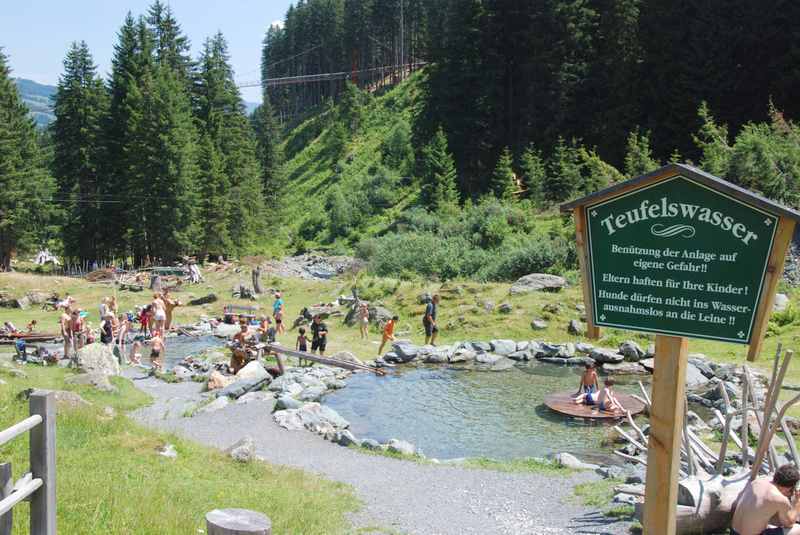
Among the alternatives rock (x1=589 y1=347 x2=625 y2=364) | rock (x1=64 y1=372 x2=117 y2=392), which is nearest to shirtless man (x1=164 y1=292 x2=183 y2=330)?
rock (x1=64 y1=372 x2=117 y2=392)

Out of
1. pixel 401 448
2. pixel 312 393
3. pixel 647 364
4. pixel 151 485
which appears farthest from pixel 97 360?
pixel 647 364

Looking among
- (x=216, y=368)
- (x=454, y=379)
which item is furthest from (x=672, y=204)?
(x=216, y=368)

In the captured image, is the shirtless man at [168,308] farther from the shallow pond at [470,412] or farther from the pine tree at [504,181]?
the pine tree at [504,181]

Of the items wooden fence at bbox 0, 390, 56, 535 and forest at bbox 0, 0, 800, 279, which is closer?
wooden fence at bbox 0, 390, 56, 535

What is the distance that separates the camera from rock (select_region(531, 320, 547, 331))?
25.0 metres

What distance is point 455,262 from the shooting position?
119 feet

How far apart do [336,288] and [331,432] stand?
70.2 ft

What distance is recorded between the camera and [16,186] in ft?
155

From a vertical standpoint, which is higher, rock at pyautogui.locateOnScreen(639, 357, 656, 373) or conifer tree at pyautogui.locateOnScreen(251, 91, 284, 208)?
conifer tree at pyautogui.locateOnScreen(251, 91, 284, 208)

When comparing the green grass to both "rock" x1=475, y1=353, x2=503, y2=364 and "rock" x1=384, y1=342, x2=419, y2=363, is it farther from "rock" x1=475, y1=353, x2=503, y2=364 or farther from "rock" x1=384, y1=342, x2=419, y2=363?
"rock" x1=475, y1=353, x2=503, y2=364

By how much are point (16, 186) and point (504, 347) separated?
37632 millimetres

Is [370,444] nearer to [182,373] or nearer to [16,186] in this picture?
[182,373]

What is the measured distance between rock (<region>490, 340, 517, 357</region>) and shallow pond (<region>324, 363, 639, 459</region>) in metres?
1.15

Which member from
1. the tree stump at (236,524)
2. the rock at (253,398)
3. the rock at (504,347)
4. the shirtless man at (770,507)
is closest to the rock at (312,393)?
the rock at (253,398)
